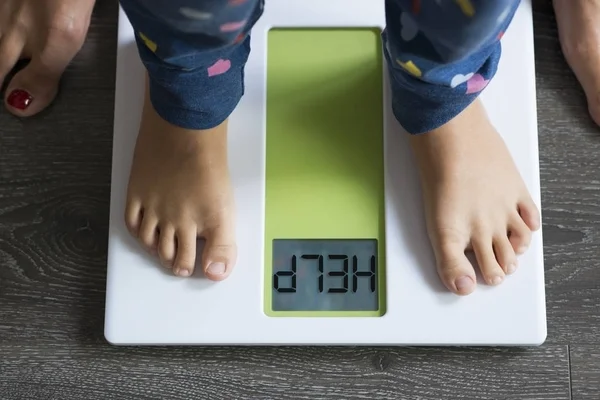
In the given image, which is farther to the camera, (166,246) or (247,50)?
(166,246)

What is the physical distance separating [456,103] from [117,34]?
42cm

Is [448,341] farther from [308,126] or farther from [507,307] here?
[308,126]


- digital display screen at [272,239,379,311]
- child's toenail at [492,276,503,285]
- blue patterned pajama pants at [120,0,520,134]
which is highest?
blue patterned pajama pants at [120,0,520,134]

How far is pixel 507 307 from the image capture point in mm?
719

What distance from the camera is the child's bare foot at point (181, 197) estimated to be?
28.5 inches

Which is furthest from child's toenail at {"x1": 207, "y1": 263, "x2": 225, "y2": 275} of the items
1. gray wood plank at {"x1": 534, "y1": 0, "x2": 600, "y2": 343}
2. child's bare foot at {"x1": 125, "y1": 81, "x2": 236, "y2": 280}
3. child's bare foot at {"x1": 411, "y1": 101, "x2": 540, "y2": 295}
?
gray wood plank at {"x1": 534, "y1": 0, "x2": 600, "y2": 343}

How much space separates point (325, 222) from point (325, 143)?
8 cm

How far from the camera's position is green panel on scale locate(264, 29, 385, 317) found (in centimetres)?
74

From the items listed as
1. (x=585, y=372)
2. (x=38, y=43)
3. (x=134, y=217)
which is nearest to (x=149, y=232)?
(x=134, y=217)

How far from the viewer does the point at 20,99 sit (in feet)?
2.67

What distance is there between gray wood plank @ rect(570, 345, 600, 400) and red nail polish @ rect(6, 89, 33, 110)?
653mm

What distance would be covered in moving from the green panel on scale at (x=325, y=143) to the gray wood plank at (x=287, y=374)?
71 millimetres

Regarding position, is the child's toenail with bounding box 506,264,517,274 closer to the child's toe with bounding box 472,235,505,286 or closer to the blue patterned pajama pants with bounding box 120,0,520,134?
the child's toe with bounding box 472,235,505,286

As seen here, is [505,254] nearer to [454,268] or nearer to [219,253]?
[454,268]
